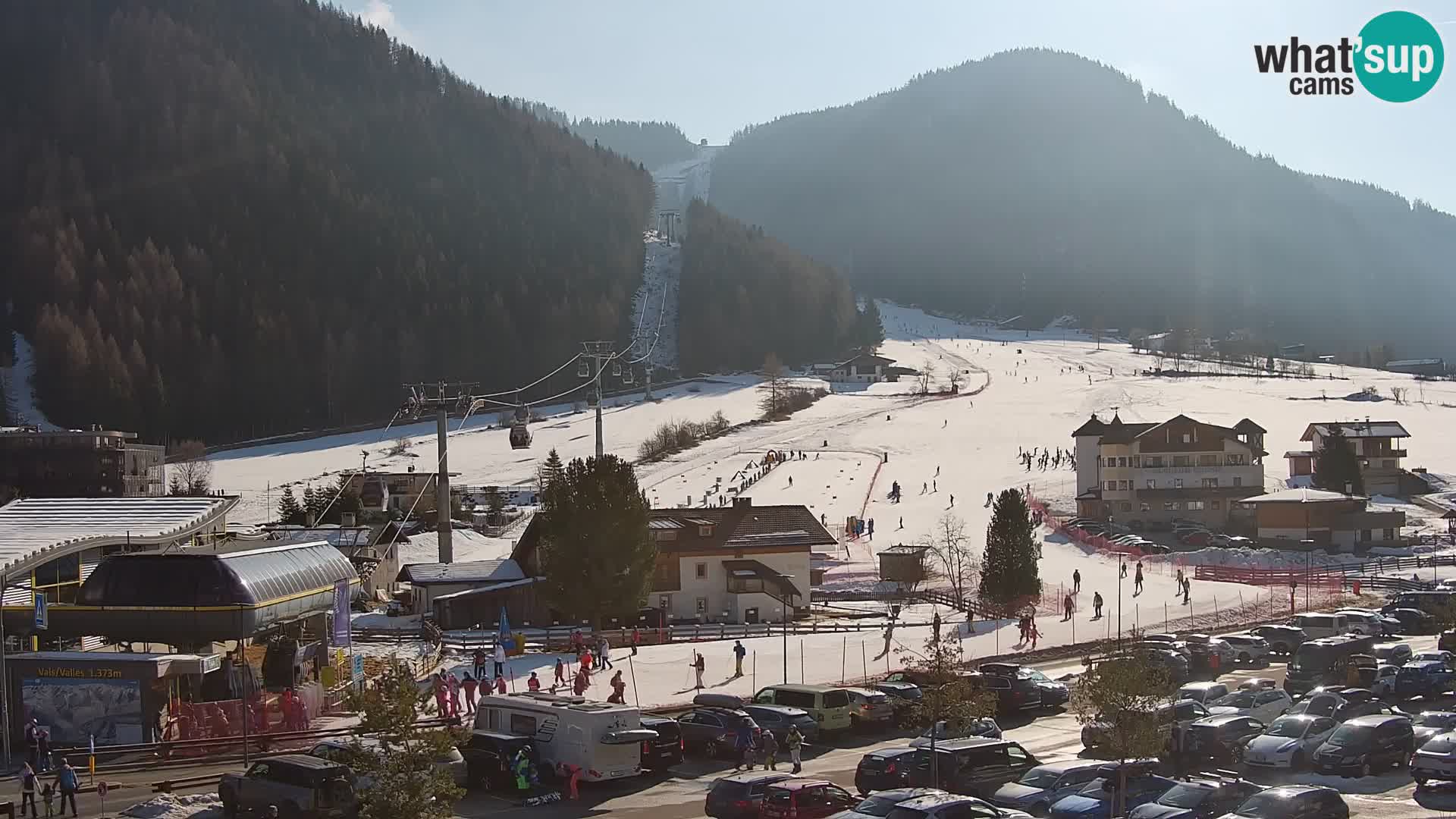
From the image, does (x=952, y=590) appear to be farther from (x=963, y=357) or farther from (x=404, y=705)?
(x=963, y=357)

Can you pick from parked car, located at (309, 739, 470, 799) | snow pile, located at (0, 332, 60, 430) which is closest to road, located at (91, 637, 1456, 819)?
A: parked car, located at (309, 739, 470, 799)

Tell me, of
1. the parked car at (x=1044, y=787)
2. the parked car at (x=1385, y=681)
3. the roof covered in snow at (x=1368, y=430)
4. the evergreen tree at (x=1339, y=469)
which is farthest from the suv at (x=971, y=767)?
the roof covered in snow at (x=1368, y=430)

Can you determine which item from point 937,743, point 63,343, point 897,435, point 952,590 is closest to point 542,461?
point 897,435

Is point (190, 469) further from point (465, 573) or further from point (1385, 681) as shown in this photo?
point (1385, 681)

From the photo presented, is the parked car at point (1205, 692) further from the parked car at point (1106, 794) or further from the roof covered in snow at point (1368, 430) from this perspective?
the roof covered in snow at point (1368, 430)

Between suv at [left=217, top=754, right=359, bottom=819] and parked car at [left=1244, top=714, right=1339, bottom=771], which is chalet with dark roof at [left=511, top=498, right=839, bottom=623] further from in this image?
suv at [left=217, top=754, right=359, bottom=819]

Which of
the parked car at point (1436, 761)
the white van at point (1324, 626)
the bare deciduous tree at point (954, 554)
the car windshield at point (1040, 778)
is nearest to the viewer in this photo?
the car windshield at point (1040, 778)
